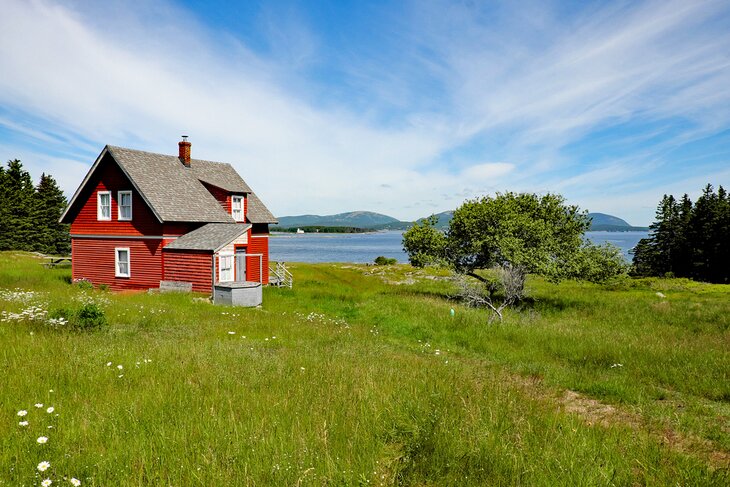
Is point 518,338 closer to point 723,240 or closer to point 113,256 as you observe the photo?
point 113,256

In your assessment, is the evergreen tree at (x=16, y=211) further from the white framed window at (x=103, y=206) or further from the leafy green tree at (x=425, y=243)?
the leafy green tree at (x=425, y=243)

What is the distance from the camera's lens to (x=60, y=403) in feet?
17.9

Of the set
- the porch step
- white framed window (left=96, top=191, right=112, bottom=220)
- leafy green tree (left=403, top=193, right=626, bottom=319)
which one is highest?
white framed window (left=96, top=191, right=112, bottom=220)

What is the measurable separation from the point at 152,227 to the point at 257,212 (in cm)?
859

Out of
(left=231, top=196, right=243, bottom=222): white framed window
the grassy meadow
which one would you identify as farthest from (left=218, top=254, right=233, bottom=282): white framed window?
the grassy meadow

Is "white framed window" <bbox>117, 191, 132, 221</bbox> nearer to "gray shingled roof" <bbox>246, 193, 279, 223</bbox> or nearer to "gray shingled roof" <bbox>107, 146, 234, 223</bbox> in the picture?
"gray shingled roof" <bbox>107, 146, 234, 223</bbox>

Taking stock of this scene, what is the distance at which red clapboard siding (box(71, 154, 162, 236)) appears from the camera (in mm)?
26625

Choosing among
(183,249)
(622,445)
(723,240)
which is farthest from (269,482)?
(723,240)

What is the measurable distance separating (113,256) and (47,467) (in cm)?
2820

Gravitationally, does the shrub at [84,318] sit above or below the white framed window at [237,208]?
below

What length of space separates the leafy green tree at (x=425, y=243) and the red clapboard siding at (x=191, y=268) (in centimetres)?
1293

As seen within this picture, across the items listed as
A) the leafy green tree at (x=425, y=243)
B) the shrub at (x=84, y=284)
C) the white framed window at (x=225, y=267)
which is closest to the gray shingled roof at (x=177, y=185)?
the white framed window at (x=225, y=267)

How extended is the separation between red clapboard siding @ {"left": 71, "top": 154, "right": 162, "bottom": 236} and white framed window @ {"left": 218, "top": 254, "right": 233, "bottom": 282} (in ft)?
15.5

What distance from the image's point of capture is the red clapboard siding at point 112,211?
26.6 m
